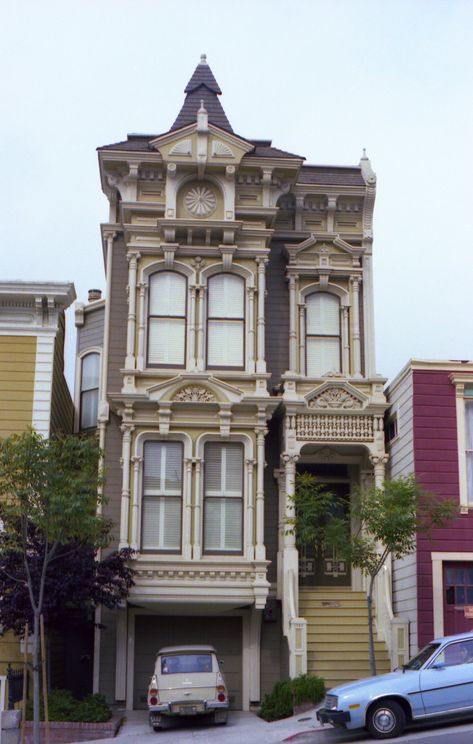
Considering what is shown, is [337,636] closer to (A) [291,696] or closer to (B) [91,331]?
(A) [291,696]

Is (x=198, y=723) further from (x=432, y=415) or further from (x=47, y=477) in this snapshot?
(x=432, y=415)

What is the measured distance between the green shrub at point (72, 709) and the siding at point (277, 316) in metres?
8.39

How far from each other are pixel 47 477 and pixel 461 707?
7937 millimetres

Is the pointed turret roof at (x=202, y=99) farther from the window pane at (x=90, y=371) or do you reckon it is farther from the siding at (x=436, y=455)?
the siding at (x=436, y=455)

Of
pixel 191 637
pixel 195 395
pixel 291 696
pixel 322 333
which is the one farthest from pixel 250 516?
pixel 322 333

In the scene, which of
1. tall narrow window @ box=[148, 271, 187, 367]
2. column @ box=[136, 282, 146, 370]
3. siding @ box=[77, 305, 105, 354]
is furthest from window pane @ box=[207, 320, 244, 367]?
siding @ box=[77, 305, 105, 354]

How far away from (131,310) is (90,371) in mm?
4814

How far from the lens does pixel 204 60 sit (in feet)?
96.0

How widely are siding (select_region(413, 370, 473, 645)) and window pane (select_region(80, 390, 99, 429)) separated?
9.31 metres

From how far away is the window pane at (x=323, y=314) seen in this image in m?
26.5

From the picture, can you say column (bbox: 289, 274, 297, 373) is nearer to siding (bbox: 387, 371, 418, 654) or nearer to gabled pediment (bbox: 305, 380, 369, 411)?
gabled pediment (bbox: 305, 380, 369, 411)

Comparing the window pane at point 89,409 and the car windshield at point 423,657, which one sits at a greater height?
the window pane at point 89,409

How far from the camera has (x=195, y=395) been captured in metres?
24.6

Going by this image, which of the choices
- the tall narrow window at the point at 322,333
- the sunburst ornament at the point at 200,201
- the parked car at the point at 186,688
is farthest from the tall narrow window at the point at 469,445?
the sunburst ornament at the point at 200,201
